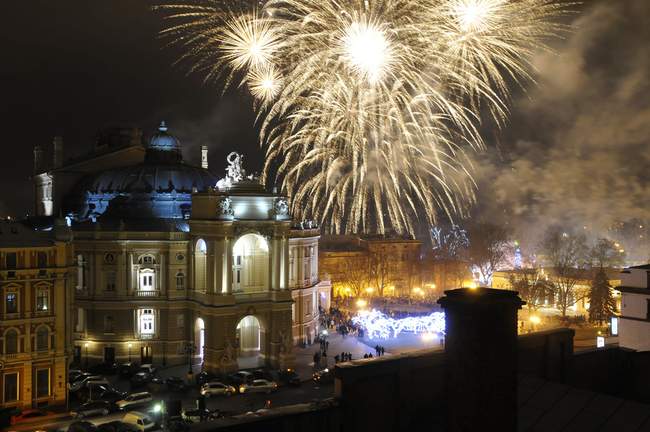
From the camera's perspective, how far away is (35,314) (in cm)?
4144

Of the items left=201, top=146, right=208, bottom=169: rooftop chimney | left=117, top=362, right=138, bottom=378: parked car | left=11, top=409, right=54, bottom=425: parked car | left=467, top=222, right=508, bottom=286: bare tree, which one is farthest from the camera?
left=467, top=222, right=508, bottom=286: bare tree

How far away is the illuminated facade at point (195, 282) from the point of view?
51.8 metres

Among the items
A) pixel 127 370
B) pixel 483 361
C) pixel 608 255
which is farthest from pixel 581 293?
pixel 483 361

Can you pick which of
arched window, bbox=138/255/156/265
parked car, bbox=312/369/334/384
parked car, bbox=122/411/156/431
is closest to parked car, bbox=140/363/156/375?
arched window, bbox=138/255/156/265

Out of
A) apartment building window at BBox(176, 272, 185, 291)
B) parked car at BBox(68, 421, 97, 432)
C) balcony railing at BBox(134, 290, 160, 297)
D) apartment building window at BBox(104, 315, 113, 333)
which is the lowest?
parked car at BBox(68, 421, 97, 432)

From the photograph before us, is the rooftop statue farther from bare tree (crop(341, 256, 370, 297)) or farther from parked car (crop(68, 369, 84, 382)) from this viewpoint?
bare tree (crop(341, 256, 370, 297))

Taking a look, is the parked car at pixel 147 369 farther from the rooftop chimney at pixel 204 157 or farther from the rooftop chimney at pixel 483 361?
the rooftop chimney at pixel 483 361

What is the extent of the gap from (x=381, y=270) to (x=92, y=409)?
2648 inches

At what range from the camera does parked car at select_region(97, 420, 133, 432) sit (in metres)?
33.7

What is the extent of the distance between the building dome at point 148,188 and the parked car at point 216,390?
19532 millimetres

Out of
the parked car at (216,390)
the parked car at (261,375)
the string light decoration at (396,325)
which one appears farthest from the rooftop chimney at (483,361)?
the string light decoration at (396,325)

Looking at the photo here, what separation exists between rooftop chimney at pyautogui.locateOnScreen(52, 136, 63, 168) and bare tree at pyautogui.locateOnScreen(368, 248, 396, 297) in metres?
48.2

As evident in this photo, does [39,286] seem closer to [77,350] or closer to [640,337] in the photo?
[77,350]

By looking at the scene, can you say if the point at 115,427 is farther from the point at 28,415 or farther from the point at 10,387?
the point at 10,387
